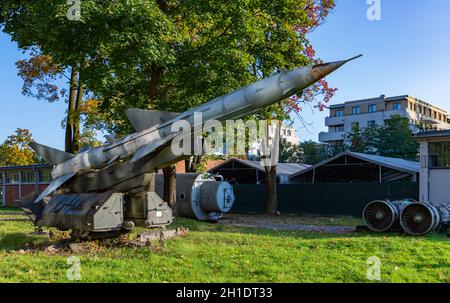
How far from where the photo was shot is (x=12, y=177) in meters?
37.7

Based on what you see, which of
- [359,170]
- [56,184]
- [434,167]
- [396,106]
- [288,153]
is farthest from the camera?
[396,106]

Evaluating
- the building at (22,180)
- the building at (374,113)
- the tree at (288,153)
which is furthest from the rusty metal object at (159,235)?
the building at (374,113)

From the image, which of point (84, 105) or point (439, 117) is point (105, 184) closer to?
point (84, 105)

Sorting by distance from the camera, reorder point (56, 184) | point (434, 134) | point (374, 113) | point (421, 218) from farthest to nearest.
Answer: point (374, 113) → point (434, 134) → point (421, 218) → point (56, 184)

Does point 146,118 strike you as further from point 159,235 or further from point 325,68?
point 325,68

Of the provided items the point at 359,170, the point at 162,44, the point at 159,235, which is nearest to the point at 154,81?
the point at 162,44

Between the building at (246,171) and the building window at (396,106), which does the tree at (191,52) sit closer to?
the building at (246,171)

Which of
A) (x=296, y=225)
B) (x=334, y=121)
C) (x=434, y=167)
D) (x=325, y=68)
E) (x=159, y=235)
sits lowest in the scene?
(x=296, y=225)

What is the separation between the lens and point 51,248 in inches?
476

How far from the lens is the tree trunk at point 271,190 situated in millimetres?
26078

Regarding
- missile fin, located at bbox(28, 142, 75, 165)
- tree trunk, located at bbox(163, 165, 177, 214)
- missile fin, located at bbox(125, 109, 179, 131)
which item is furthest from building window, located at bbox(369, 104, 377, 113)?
missile fin, located at bbox(28, 142, 75, 165)

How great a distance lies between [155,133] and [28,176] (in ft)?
91.5

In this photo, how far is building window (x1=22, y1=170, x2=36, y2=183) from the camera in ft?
117
